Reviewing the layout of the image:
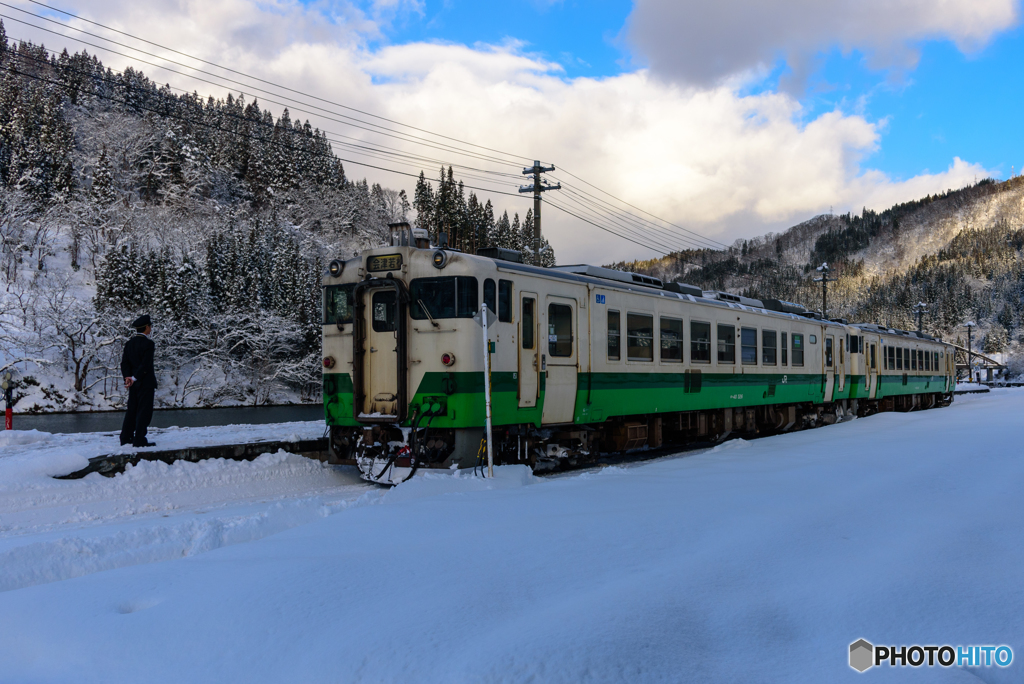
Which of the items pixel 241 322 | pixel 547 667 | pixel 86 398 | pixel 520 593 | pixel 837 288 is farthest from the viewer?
pixel 837 288

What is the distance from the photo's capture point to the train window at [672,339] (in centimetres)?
1216

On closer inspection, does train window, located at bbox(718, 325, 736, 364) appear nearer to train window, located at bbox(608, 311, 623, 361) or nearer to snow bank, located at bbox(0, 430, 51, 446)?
train window, located at bbox(608, 311, 623, 361)

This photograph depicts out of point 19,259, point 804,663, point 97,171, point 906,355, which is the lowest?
point 804,663

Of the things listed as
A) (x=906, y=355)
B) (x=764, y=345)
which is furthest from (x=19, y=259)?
(x=906, y=355)

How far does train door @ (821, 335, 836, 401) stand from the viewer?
19016 mm

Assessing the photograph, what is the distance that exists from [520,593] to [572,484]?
149 inches

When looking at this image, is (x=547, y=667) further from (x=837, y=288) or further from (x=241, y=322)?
(x=837, y=288)

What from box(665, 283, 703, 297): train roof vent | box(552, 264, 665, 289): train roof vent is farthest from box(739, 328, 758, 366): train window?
box(552, 264, 665, 289): train roof vent

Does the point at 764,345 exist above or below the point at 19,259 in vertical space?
below

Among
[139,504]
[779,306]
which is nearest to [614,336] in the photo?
[139,504]

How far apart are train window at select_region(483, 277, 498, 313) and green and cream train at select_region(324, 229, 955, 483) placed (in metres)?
0.01

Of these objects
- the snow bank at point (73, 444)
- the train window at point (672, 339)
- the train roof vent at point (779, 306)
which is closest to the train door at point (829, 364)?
the train roof vent at point (779, 306)

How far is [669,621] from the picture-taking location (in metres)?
3.27

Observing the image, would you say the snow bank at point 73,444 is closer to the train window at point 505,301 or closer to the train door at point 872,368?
the train window at point 505,301
